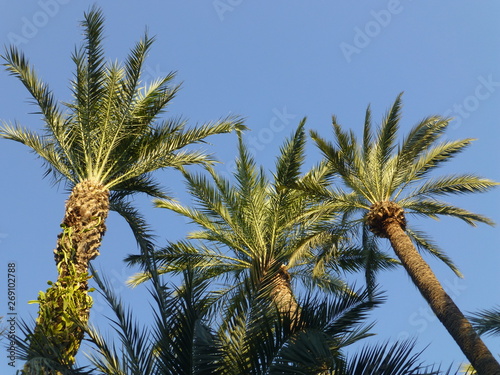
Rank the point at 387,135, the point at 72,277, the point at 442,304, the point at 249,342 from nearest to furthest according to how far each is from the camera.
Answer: the point at 249,342, the point at 72,277, the point at 442,304, the point at 387,135

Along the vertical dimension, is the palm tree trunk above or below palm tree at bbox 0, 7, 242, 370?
below

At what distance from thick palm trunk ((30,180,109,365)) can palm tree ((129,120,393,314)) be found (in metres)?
4.52

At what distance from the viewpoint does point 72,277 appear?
7.55 metres

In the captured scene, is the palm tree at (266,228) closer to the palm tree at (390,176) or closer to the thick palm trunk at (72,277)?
the palm tree at (390,176)

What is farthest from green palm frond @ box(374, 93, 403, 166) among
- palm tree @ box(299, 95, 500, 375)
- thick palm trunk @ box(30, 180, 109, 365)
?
thick palm trunk @ box(30, 180, 109, 365)

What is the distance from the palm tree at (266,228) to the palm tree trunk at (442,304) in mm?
1678

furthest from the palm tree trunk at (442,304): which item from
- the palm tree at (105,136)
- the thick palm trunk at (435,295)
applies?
the palm tree at (105,136)

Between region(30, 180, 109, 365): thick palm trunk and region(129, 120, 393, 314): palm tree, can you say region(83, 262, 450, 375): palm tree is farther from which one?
region(129, 120, 393, 314): palm tree

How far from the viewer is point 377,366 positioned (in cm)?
479

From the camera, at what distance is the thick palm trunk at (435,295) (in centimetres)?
901

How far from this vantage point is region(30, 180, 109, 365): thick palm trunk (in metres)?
6.47

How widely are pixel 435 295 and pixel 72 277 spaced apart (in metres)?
6.40

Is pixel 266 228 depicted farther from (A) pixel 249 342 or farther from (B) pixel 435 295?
(A) pixel 249 342

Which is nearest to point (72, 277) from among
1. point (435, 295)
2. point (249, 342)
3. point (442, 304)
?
point (249, 342)
